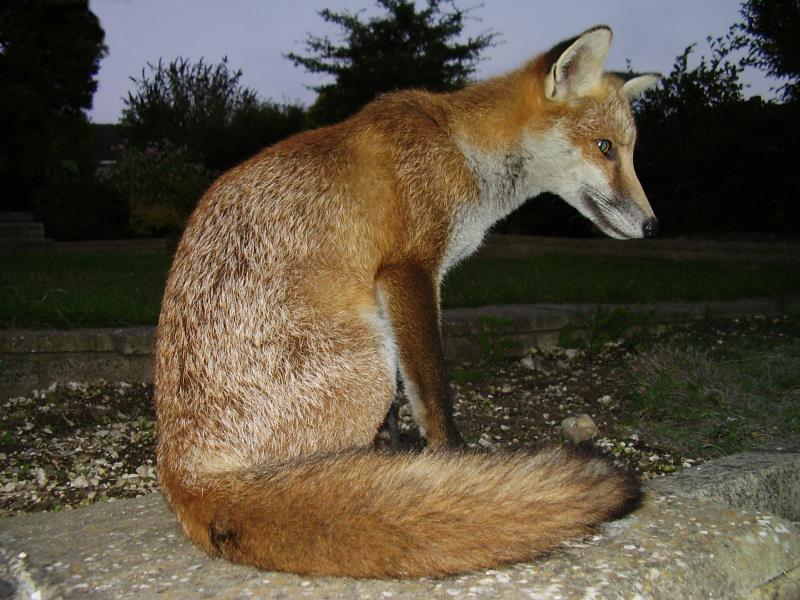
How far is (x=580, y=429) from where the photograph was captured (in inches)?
166

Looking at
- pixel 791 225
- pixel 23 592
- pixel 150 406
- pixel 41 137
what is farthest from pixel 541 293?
pixel 41 137

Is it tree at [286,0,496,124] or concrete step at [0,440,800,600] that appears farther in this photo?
tree at [286,0,496,124]

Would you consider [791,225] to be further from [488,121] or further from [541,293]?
[488,121]

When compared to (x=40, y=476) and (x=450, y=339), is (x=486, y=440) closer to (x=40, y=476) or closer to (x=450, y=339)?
(x=450, y=339)

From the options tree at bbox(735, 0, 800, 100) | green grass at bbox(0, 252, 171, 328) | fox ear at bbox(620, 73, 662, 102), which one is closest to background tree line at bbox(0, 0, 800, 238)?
tree at bbox(735, 0, 800, 100)

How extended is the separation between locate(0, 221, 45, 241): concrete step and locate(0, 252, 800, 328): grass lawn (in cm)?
445

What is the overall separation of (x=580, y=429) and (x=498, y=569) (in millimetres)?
2293

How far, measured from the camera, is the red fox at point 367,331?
202cm

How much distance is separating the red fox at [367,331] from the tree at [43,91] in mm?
18337

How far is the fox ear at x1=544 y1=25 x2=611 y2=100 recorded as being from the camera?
10.6 feet

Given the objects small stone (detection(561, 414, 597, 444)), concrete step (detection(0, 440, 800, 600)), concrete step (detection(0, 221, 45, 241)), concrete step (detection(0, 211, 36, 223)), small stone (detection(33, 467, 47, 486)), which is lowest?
small stone (detection(33, 467, 47, 486))

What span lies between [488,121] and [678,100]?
569 inches

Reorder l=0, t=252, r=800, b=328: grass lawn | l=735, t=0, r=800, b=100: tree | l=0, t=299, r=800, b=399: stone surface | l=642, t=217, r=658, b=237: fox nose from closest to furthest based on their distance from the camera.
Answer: l=642, t=217, r=658, b=237: fox nose → l=0, t=299, r=800, b=399: stone surface → l=0, t=252, r=800, b=328: grass lawn → l=735, t=0, r=800, b=100: tree

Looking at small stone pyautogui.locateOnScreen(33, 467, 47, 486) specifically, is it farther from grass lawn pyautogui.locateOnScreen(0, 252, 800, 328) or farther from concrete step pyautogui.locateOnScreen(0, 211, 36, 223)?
concrete step pyautogui.locateOnScreen(0, 211, 36, 223)
